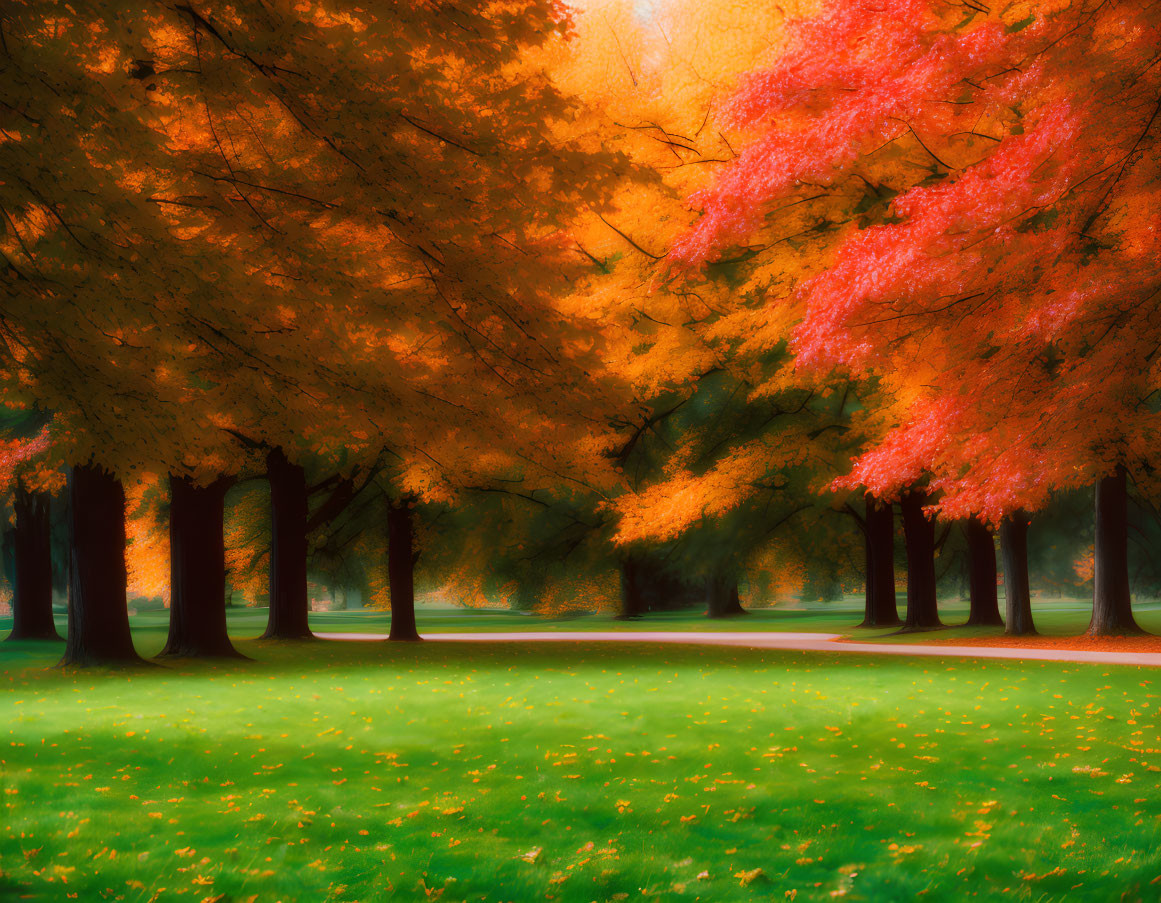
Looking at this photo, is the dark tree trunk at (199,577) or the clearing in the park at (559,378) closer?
the clearing in the park at (559,378)

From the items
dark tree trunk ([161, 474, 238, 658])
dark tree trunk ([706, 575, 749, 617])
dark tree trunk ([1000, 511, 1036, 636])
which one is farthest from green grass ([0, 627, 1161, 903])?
dark tree trunk ([706, 575, 749, 617])

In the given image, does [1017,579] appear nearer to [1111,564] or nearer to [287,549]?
[1111,564]

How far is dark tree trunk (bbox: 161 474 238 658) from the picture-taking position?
17.2 metres

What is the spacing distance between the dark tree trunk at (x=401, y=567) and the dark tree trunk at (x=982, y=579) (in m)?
12.9

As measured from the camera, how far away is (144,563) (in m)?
27.6

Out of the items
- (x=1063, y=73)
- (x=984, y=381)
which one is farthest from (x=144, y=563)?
(x=1063, y=73)

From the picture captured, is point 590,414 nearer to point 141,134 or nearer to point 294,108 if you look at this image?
point 294,108

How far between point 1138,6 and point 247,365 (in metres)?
8.24

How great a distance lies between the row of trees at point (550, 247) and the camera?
7.05 metres

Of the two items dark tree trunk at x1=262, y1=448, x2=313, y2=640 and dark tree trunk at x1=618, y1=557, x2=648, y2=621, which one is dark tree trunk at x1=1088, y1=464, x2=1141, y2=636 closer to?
dark tree trunk at x1=262, y1=448, x2=313, y2=640

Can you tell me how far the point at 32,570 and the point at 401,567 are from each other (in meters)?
8.98

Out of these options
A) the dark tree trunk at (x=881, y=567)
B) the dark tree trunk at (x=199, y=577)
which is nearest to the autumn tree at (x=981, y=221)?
the dark tree trunk at (x=881, y=567)

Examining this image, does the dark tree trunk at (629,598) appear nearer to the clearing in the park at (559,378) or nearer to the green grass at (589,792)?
the clearing in the park at (559,378)

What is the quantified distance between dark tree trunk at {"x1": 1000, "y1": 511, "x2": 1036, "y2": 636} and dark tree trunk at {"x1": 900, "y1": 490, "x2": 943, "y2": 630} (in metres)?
1.93
